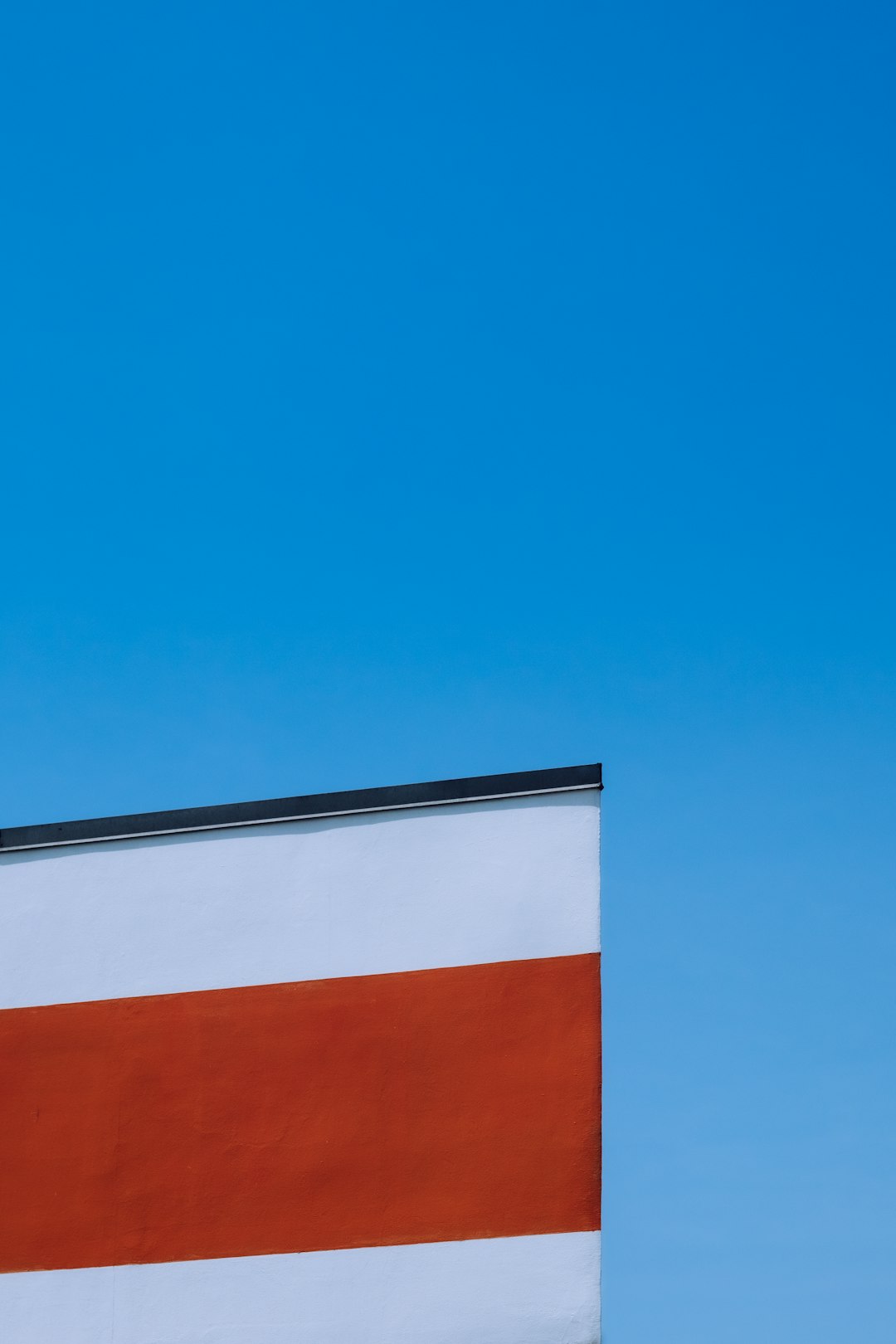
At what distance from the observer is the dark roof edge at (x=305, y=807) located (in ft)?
24.5

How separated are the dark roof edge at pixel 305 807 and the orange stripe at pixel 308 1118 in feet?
2.99

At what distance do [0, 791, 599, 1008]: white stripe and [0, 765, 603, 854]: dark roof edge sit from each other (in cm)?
5

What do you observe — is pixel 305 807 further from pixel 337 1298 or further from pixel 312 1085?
pixel 337 1298

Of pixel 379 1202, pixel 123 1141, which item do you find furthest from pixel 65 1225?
pixel 379 1202

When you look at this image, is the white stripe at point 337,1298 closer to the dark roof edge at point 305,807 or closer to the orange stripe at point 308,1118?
the orange stripe at point 308,1118

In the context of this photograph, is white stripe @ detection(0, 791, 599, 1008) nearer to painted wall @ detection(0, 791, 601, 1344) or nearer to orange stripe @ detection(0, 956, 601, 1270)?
painted wall @ detection(0, 791, 601, 1344)

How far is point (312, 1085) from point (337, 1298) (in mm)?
1045

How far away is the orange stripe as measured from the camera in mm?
7000

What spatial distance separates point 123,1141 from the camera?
748 cm

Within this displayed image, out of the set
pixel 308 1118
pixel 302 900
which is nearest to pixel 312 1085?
pixel 308 1118

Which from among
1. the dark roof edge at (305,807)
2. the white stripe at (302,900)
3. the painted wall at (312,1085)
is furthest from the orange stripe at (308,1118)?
the dark roof edge at (305,807)

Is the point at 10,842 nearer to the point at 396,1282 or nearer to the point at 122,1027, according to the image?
the point at 122,1027

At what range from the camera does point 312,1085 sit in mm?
7355

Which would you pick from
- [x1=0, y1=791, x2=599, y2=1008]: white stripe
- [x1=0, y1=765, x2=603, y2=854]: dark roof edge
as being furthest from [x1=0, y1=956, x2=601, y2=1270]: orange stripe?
[x1=0, y1=765, x2=603, y2=854]: dark roof edge
